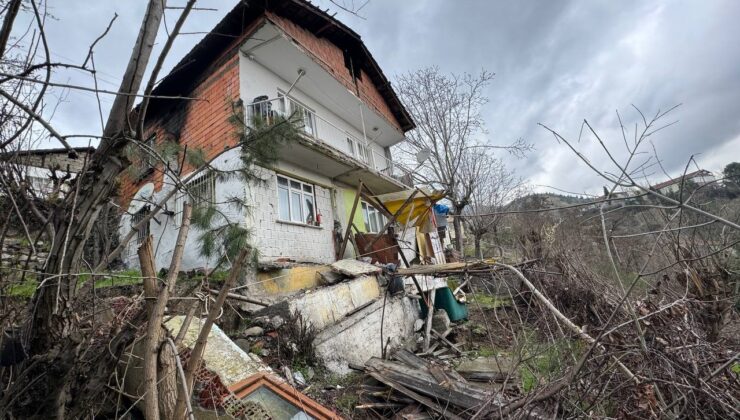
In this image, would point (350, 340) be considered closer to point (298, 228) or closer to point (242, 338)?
point (242, 338)

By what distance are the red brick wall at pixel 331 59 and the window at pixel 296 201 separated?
3.88m

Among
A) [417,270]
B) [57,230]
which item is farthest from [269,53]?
[57,230]

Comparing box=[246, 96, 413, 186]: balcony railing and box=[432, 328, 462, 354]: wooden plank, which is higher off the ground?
box=[246, 96, 413, 186]: balcony railing

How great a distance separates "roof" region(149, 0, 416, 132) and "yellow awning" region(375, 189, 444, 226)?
6098mm

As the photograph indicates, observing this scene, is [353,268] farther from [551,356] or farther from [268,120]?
[551,356]

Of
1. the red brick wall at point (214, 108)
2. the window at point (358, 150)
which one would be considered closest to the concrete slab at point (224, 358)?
the red brick wall at point (214, 108)

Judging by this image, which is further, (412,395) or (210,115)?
(210,115)

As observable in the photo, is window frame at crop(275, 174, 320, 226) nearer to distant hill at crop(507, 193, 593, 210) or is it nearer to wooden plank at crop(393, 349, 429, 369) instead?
wooden plank at crop(393, 349, 429, 369)

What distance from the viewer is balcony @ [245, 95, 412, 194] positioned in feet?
25.2

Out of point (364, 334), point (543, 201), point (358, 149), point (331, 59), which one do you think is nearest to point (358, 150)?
point (358, 149)

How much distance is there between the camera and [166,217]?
26.1ft

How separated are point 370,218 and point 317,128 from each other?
368 centimetres

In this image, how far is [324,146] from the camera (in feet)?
26.7

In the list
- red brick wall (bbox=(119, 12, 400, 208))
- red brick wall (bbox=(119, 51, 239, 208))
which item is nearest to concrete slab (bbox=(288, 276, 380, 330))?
red brick wall (bbox=(119, 12, 400, 208))
